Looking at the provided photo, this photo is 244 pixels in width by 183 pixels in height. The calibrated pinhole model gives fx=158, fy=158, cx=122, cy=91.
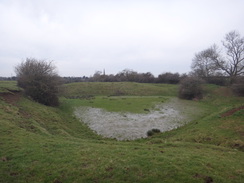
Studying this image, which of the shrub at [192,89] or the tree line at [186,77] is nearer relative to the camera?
the tree line at [186,77]

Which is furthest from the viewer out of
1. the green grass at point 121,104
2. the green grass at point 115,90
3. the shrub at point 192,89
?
the green grass at point 115,90

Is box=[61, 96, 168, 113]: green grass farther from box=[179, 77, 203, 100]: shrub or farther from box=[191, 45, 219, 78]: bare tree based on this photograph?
box=[191, 45, 219, 78]: bare tree

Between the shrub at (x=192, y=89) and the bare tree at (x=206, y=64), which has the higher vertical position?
the bare tree at (x=206, y=64)

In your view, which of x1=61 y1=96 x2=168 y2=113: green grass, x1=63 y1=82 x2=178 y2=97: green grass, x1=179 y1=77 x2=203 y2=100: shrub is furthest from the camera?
x1=63 y1=82 x2=178 y2=97: green grass

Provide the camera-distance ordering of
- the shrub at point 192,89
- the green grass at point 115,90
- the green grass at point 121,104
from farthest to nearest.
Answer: the green grass at point 115,90
the shrub at point 192,89
the green grass at point 121,104

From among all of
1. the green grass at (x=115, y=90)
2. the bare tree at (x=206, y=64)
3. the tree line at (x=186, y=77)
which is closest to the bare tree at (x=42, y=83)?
the tree line at (x=186, y=77)

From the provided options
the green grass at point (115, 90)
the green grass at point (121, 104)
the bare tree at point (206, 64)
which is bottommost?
the green grass at point (121, 104)

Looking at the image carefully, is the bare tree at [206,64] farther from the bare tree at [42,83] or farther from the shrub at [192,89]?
the bare tree at [42,83]

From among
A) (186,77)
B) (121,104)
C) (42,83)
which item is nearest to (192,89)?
(186,77)

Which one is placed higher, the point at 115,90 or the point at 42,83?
the point at 42,83

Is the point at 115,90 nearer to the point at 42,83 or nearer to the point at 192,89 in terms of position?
the point at 192,89

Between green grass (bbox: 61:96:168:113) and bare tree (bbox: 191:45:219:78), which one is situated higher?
bare tree (bbox: 191:45:219:78)

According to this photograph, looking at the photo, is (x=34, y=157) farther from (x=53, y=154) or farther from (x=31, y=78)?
(x=31, y=78)

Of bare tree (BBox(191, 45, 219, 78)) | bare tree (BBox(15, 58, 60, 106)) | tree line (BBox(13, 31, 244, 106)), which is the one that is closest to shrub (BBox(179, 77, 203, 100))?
tree line (BBox(13, 31, 244, 106))
